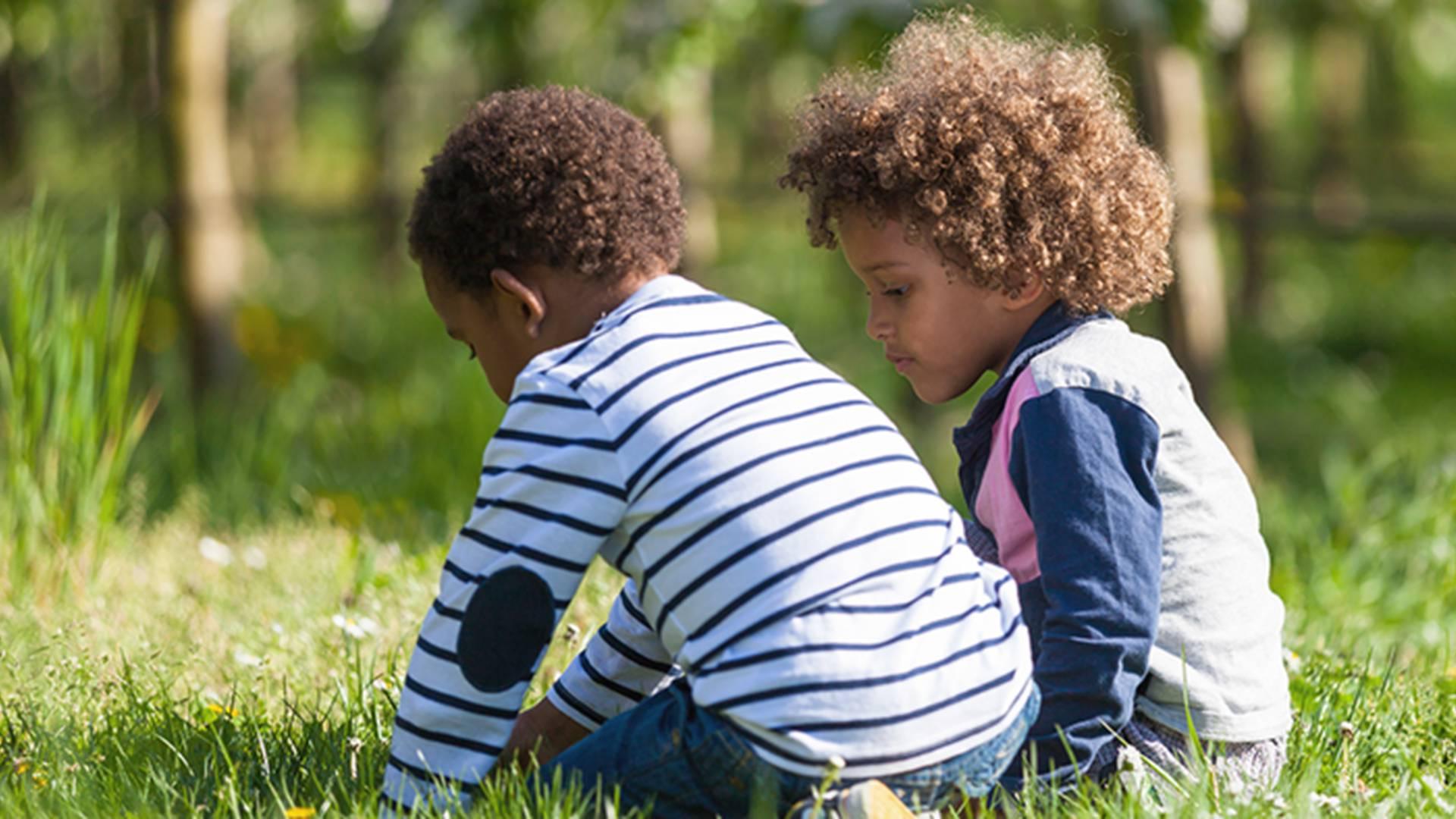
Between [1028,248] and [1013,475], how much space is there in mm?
302

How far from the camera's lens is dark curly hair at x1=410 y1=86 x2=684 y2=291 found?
178cm

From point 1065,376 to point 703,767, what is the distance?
63 cm

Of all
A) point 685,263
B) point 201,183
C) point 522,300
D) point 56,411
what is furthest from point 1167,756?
point 685,263

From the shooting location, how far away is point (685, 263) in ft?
19.3

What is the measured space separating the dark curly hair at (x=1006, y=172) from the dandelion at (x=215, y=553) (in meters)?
1.66

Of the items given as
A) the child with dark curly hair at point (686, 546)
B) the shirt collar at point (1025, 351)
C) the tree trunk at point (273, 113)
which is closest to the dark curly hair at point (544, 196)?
the child with dark curly hair at point (686, 546)

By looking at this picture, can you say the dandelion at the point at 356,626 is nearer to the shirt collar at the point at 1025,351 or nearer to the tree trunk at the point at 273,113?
the shirt collar at the point at 1025,351

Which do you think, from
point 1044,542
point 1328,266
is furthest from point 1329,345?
point 1044,542

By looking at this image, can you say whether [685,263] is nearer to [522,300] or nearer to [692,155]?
[692,155]

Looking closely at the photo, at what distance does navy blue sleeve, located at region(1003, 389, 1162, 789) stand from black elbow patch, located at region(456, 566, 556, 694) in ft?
1.92

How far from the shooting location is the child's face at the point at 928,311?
6.67 feet

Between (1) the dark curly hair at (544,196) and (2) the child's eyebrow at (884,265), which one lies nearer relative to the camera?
(1) the dark curly hair at (544,196)

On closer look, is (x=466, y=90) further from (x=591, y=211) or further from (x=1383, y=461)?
(x=591, y=211)

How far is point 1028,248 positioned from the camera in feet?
6.52
